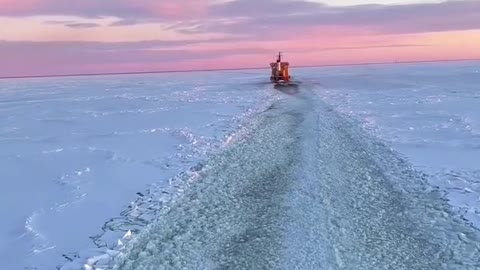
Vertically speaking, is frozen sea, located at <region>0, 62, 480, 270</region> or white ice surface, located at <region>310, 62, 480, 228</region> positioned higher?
frozen sea, located at <region>0, 62, 480, 270</region>

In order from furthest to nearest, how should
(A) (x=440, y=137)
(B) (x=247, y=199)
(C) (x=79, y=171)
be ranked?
(A) (x=440, y=137) < (C) (x=79, y=171) < (B) (x=247, y=199)

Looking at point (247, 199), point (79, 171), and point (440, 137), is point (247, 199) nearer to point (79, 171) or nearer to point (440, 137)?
point (79, 171)

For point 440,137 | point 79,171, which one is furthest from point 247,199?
point 440,137

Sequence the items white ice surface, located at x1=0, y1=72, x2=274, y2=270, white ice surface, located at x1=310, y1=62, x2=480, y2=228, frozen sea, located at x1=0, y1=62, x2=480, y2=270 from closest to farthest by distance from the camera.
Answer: frozen sea, located at x1=0, y1=62, x2=480, y2=270
white ice surface, located at x1=0, y1=72, x2=274, y2=270
white ice surface, located at x1=310, y1=62, x2=480, y2=228

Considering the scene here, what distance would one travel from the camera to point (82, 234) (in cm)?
682

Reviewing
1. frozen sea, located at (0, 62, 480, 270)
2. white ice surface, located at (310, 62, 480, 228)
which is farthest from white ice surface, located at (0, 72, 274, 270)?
white ice surface, located at (310, 62, 480, 228)

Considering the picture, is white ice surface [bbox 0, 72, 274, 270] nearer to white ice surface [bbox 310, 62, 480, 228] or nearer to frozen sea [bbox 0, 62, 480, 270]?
frozen sea [bbox 0, 62, 480, 270]

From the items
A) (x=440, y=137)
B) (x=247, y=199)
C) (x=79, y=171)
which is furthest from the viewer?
(x=440, y=137)

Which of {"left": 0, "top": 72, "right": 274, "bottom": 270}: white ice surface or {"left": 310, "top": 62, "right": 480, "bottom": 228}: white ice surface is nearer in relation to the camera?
{"left": 0, "top": 72, "right": 274, "bottom": 270}: white ice surface

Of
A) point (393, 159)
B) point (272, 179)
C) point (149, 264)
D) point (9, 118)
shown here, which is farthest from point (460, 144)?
point (9, 118)

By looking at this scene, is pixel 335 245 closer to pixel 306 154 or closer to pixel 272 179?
pixel 272 179

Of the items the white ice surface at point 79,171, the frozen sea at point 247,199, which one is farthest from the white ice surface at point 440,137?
the white ice surface at point 79,171

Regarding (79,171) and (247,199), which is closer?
(247,199)

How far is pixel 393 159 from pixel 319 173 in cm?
253
